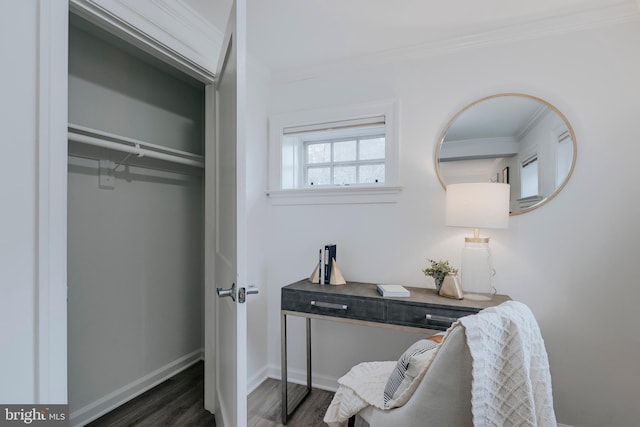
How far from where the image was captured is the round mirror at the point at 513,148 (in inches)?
70.7

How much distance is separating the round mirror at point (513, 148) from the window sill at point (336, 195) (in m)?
0.38

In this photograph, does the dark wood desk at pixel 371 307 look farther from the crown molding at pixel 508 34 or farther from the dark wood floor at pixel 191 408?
the crown molding at pixel 508 34

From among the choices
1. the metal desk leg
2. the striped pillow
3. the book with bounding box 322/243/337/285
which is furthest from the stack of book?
the striped pillow

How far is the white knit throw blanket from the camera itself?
0.93 m

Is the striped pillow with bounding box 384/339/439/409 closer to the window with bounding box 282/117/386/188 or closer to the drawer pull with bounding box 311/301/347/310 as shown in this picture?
the drawer pull with bounding box 311/301/347/310

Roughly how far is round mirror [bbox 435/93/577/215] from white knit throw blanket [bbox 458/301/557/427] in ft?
3.68

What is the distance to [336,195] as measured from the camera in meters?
2.28

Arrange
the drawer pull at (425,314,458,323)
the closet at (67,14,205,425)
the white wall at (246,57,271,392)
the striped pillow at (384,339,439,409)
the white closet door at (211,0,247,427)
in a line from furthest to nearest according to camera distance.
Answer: the white wall at (246,57,271,392)
the closet at (67,14,205,425)
the drawer pull at (425,314,458,323)
the white closet door at (211,0,247,427)
the striped pillow at (384,339,439,409)

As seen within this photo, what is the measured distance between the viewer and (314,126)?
2.38 metres

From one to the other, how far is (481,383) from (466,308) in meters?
0.72

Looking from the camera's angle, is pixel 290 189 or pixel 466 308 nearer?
pixel 466 308

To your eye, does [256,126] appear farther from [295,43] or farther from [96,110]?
[96,110]

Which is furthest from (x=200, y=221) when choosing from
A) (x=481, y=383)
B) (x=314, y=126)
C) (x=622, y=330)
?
(x=622, y=330)

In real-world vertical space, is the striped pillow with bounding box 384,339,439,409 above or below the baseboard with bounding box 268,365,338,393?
above
